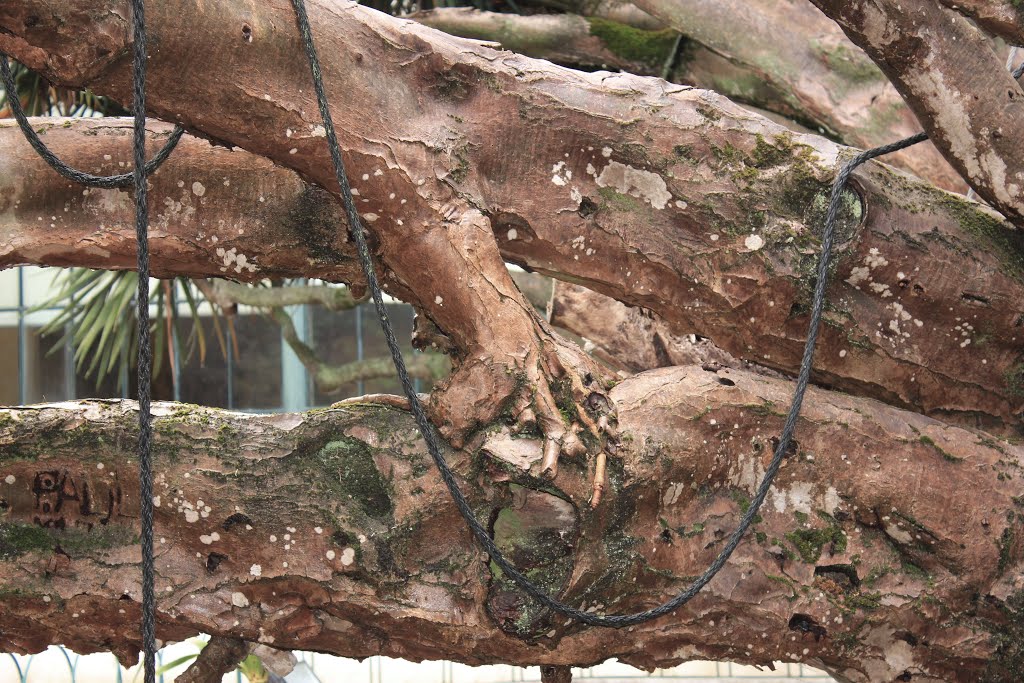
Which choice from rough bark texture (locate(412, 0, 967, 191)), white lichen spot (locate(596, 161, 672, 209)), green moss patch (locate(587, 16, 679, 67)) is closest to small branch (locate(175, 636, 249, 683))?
white lichen spot (locate(596, 161, 672, 209))

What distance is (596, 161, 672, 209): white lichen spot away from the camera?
249 cm

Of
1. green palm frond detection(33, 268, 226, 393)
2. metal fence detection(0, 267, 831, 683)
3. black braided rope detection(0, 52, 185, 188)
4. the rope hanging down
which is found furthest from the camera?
metal fence detection(0, 267, 831, 683)

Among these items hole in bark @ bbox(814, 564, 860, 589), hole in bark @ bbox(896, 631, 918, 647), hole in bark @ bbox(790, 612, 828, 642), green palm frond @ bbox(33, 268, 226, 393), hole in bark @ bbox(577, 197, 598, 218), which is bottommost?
green palm frond @ bbox(33, 268, 226, 393)

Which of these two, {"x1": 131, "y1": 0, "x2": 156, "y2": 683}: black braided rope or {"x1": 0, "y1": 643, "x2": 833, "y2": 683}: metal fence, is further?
Answer: {"x1": 0, "y1": 643, "x2": 833, "y2": 683}: metal fence

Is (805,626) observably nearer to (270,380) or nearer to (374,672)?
(374,672)

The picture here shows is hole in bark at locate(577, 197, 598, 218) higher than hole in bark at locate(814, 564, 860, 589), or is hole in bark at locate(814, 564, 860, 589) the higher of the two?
hole in bark at locate(577, 197, 598, 218)

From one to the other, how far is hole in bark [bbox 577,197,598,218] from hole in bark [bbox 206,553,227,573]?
111 centimetres

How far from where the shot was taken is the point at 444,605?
7.35 ft

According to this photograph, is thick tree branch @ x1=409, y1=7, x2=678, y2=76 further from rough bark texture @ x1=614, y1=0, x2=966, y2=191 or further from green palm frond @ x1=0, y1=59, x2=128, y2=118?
green palm frond @ x1=0, y1=59, x2=128, y2=118

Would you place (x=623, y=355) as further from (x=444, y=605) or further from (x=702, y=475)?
(x=444, y=605)

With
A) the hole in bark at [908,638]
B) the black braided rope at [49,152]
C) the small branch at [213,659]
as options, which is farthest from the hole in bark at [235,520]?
the hole in bark at [908,638]

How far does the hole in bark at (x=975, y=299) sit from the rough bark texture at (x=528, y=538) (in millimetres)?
372

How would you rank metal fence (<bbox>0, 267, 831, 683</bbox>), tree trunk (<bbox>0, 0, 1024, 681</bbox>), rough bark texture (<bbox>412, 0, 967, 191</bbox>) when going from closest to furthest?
tree trunk (<bbox>0, 0, 1024, 681</bbox>) → rough bark texture (<bbox>412, 0, 967, 191</bbox>) → metal fence (<bbox>0, 267, 831, 683</bbox>)

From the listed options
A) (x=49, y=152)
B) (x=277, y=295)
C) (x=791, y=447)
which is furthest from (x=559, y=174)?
(x=277, y=295)
